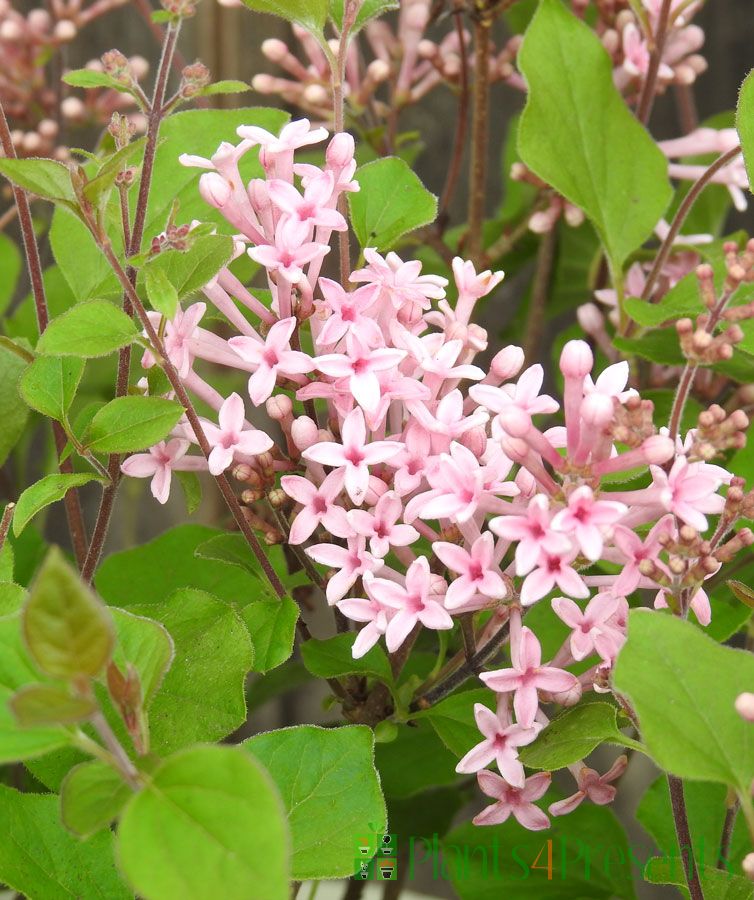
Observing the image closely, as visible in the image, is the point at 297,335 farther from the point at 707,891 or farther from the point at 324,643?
the point at 707,891

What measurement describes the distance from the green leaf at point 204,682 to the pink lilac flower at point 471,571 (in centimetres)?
10

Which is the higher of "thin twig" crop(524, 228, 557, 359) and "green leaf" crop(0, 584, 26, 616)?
"green leaf" crop(0, 584, 26, 616)

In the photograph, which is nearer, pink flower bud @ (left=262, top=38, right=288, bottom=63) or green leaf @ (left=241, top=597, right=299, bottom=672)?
green leaf @ (left=241, top=597, right=299, bottom=672)

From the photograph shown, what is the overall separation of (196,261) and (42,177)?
7 centimetres

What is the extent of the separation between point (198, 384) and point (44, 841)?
0.21m

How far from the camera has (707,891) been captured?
1.48ft

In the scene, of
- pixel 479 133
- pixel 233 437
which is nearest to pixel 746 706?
pixel 233 437

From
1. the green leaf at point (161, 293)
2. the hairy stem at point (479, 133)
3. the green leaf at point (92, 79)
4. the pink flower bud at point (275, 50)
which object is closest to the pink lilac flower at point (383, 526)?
the green leaf at point (161, 293)

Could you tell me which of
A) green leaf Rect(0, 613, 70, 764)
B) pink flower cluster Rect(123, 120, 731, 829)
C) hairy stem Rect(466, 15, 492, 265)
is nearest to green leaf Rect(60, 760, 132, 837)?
green leaf Rect(0, 613, 70, 764)

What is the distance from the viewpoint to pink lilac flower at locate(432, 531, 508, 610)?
0.41 metres

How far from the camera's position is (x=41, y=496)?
0.46 metres

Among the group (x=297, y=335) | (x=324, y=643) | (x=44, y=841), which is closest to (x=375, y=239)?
(x=297, y=335)

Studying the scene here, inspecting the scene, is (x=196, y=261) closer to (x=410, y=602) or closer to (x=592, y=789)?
(x=410, y=602)

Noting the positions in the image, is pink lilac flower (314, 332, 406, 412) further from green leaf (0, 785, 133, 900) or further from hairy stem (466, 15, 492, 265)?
hairy stem (466, 15, 492, 265)
